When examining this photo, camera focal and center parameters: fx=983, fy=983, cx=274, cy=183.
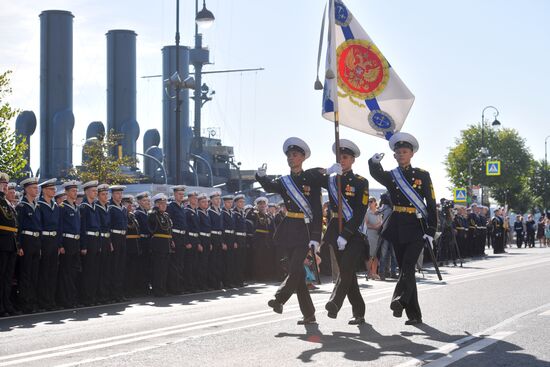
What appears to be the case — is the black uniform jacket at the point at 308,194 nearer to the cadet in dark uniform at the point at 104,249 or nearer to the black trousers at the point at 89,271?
the black trousers at the point at 89,271

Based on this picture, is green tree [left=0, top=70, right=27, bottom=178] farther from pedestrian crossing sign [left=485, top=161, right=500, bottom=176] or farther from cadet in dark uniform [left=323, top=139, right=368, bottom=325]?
pedestrian crossing sign [left=485, top=161, right=500, bottom=176]

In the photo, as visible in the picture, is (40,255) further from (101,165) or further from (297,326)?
(101,165)

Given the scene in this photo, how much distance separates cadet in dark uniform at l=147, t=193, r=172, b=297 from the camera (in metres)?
17.1

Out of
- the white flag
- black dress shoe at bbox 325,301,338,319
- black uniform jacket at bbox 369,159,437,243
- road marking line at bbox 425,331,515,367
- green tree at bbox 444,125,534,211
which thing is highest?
green tree at bbox 444,125,534,211

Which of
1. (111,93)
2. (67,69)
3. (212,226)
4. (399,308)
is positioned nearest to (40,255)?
(212,226)

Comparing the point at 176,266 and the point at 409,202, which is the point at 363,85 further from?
the point at 176,266

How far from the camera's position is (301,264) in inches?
424

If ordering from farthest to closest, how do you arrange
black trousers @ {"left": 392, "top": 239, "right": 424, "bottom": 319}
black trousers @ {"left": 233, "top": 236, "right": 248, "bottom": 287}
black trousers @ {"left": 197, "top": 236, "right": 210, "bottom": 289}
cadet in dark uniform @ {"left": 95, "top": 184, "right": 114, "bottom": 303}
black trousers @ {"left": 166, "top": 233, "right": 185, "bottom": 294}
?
1. black trousers @ {"left": 233, "top": 236, "right": 248, "bottom": 287}
2. black trousers @ {"left": 197, "top": 236, "right": 210, "bottom": 289}
3. black trousers @ {"left": 166, "top": 233, "right": 185, "bottom": 294}
4. cadet in dark uniform @ {"left": 95, "top": 184, "right": 114, "bottom": 303}
5. black trousers @ {"left": 392, "top": 239, "right": 424, "bottom": 319}

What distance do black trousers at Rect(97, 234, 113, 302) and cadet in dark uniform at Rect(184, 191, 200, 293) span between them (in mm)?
2270

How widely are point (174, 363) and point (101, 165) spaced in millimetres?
29775

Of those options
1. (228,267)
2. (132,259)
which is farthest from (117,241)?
(228,267)

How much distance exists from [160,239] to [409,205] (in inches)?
286

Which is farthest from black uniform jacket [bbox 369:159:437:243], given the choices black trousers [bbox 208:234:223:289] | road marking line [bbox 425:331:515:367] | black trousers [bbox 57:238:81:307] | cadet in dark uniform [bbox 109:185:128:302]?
black trousers [bbox 208:234:223:289]

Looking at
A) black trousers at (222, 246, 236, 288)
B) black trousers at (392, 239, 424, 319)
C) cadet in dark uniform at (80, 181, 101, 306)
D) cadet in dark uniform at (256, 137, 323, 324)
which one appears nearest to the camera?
black trousers at (392, 239, 424, 319)
